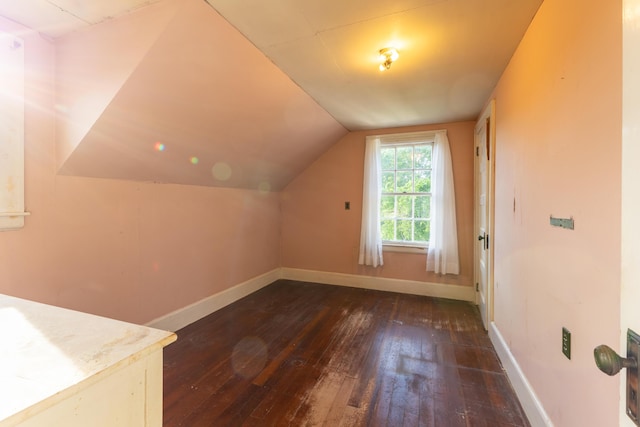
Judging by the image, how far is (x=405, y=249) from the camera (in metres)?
3.84

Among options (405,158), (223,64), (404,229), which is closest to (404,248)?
(404,229)

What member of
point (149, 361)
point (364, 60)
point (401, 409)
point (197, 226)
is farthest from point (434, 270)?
point (149, 361)

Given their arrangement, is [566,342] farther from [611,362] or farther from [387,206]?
[387,206]

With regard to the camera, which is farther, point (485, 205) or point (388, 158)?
point (388, 158)

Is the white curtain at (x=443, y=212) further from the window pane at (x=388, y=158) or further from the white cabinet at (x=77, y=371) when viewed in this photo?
the white cabinet at (x=77, y=371)

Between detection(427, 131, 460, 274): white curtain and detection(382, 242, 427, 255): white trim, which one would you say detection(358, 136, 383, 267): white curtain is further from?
detection(427, 131, 460, 274): white curtain

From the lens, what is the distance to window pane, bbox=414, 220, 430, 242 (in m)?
3.80

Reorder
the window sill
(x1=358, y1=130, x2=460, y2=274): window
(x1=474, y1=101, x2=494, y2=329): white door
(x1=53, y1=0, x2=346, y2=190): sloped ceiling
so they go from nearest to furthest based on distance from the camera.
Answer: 1. (x1=53, y1=0, x2=346, y2=190): sloped ceiling
2. (x1=474, y1=101, x2=494, y2=329): white door
3. (x1=358, y1=130, x2=460, y2=274): window
4. the window sill

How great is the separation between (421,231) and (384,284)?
0.91 metres

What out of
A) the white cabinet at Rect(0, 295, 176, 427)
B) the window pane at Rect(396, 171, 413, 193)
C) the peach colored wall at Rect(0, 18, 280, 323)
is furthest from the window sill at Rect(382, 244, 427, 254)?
the white cabinet at Rect(0, 295, 176, 427)

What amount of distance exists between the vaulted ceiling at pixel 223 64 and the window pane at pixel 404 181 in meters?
1.28

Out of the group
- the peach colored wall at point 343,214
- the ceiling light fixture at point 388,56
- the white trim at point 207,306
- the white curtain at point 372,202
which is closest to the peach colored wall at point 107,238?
the white trim at point 207,306

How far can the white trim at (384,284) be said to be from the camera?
358 centimetres

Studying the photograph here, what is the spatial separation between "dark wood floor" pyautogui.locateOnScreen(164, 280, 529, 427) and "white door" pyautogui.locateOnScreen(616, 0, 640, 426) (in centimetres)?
145
